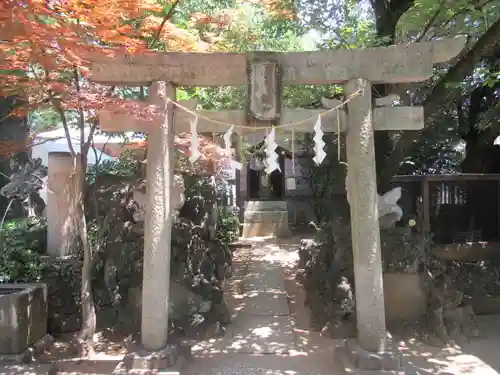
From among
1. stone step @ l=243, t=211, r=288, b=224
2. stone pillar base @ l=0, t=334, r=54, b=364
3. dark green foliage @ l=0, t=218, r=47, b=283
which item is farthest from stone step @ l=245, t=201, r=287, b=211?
stone pillar base @ l=0, t=334, r=54, b=364

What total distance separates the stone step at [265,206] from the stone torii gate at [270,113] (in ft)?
31.5

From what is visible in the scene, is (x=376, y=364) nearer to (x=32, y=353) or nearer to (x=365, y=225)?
(x=365, y=225)

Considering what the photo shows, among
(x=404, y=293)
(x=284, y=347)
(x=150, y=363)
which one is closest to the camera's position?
(x=150, y=363)

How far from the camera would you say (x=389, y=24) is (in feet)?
22.9

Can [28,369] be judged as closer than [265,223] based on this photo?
Yes

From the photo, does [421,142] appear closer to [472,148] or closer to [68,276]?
[472,148]

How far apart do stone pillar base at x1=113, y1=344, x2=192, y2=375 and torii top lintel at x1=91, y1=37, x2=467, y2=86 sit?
307cm

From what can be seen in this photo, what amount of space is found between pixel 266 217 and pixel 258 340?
8.03 metres

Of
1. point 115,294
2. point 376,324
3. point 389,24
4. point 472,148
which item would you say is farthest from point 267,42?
point 376,324

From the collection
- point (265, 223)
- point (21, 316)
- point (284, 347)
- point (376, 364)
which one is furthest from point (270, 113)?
point (265, 223)

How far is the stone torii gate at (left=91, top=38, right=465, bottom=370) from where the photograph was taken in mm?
4527

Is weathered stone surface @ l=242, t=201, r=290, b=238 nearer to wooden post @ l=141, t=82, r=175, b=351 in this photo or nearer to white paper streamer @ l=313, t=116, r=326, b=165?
wooden post @ l=141, t=82, r=175, b=351

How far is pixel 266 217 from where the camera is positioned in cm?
1362

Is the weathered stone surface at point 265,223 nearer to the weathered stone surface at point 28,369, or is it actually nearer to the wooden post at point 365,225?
the wooden post at point 365,225
